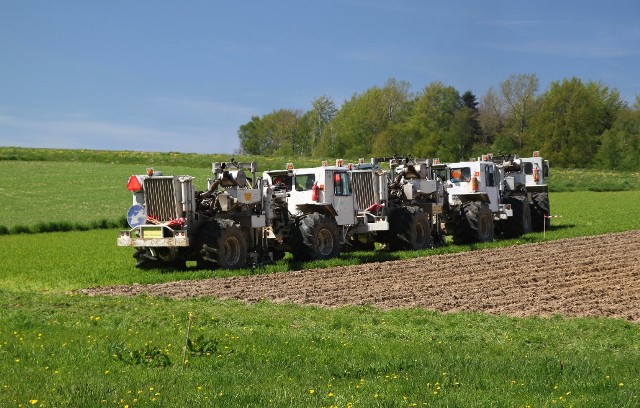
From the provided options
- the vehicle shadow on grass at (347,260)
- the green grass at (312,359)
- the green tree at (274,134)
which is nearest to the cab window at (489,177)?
the vehicle shadow on grass at (347,260)

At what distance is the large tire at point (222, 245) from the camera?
2225cm

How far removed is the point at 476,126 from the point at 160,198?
79066 millimetres

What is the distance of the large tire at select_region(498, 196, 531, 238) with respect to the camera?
35.2m

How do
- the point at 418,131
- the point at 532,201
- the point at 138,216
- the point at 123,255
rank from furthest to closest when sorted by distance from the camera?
the point at 418,131
the point at 532,201
the point at 123,255
the point at 138,216

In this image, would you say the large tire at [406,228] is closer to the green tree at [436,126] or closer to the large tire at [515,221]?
the large tire at [515,221]

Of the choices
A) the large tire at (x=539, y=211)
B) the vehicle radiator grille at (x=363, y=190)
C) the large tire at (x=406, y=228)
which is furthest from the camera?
the large tire at (x=539, y=211)

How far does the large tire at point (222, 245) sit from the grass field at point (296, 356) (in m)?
4.39

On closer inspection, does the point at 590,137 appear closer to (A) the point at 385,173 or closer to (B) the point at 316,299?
(A) the point at 385,173

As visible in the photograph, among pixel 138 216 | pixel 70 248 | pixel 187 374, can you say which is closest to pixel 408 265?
pixel 138 216

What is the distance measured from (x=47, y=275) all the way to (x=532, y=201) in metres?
21.9

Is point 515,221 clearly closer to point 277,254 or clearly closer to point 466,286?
point 277,254

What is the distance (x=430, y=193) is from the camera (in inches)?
1179

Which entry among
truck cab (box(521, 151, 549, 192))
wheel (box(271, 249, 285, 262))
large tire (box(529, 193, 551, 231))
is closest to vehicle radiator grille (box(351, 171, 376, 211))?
wheel (box(271, 249, 285, 262))

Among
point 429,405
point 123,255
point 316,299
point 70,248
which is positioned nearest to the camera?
point 429,405
